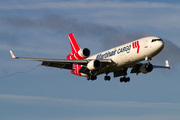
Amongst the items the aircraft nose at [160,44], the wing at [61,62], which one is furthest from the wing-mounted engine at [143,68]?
the wing at [61,62]

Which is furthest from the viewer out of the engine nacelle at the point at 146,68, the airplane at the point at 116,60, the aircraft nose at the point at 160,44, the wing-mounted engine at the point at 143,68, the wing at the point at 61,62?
the wing-mounted engine at the point at 143,68

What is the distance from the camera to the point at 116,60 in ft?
176

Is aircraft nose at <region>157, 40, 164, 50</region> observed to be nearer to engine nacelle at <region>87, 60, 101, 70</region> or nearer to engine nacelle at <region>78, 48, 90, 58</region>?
engine nacelle at <region>87, 60, 101, 70</region>

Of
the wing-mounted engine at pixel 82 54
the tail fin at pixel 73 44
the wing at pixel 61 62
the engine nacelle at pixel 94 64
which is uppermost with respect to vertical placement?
the tail fin at pixel 73 44

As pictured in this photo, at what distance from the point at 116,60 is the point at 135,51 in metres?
4.24

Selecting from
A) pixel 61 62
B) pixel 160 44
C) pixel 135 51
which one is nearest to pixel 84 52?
pixel 61 62

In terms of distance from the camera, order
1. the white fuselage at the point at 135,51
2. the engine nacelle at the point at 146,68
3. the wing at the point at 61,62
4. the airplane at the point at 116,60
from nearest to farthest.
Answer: the white fuselage at the point at 135,51, the airplane at the point at 116,60, the wing at the point at 61,62, the engine nacelle at the point at 146,68

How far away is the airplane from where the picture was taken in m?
49.9

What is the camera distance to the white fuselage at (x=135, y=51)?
49.4 m

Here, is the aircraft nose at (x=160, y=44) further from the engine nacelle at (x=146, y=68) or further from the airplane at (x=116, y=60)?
the engine nacelle at (x=146, y=68)

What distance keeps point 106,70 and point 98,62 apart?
3.91 metres

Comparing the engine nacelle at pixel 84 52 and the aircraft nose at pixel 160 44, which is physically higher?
the engine nacelle at pixel 84 52

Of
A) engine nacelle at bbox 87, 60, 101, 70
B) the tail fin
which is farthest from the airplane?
the tail fin

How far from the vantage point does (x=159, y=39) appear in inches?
1959
